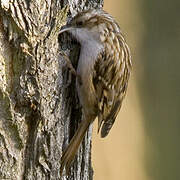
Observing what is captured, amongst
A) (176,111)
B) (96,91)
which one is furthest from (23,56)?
(176,111)

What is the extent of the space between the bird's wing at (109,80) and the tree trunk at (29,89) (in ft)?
1.14

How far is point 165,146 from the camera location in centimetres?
415

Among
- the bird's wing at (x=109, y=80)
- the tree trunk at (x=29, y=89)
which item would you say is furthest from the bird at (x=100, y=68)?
the tree trunk at (x=29, y=89)

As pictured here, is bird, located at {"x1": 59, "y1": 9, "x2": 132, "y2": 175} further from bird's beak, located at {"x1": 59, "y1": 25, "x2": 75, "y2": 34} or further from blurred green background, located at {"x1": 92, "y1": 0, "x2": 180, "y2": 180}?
blurred green background, located at {"x1": 92, "y1": 0, "x2": 180, "y2": 180}

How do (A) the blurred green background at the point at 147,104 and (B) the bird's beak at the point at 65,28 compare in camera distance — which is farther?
(A) the blurred green background at the point at 147,104

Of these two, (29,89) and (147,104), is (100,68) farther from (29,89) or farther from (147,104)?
(147,104)

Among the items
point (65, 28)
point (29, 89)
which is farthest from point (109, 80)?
point (29, 89)

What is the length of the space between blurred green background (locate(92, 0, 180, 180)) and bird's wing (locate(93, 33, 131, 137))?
1113 mm

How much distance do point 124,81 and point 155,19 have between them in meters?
1.30

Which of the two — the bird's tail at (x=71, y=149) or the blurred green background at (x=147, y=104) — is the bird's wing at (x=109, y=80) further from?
the blurred green background at (x=147, y=104)

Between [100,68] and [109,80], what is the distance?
7cm

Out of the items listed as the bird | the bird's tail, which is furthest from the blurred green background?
the bird's tail

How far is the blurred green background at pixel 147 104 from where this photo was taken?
3.88 m

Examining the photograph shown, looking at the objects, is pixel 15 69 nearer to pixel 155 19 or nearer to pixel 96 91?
pixel 96 91
